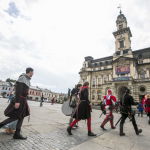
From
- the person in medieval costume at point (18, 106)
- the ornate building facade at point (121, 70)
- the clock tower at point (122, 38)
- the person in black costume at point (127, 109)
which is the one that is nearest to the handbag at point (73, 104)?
the person in medieval costume at point (18, 106)

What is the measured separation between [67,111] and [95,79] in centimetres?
3437

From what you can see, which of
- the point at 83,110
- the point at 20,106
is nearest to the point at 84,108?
the point at 83,110

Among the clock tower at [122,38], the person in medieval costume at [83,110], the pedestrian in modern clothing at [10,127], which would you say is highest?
the clock tower at [122,38]

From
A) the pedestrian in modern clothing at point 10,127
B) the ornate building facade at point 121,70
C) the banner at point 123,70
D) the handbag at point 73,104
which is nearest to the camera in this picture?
the pedestrian in modern clothing at point 10,127

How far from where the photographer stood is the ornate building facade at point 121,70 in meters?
24.9

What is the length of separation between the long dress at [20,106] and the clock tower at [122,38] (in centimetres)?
Result: 3206

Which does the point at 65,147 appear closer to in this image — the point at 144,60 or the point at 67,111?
the point at 67,111

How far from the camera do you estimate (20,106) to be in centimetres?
299

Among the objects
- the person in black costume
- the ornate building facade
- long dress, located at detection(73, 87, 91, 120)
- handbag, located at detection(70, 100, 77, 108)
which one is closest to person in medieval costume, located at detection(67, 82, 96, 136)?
long dress, located at detection(73, 87, 91, 120)

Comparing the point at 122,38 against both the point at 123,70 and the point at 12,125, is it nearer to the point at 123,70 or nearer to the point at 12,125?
the point at 123,70

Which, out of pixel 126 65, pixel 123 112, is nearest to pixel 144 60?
pixel 126 65

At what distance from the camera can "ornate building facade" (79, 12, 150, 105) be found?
24.9 m

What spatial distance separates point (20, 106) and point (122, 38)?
3781cm

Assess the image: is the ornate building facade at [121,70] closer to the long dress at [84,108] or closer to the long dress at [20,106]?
the long dress at [84,108]
